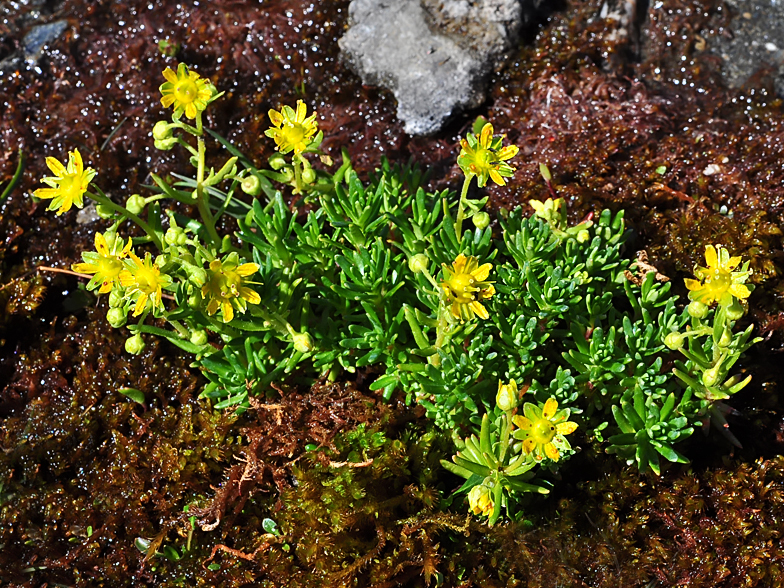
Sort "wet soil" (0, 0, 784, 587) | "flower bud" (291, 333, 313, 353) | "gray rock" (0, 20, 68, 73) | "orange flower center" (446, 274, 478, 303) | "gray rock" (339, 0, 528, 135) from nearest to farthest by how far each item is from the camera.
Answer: "orange flower center" (446, 274, 478, 303) < "flower bud" (291, 333, 313, 353) < "wet soil" (0, 0, 784, 587) < "gray rock" (339, 0, 528, 135) < "gray rock" (0, 20, 68, 73)

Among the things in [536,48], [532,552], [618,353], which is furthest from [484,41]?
[532,552]

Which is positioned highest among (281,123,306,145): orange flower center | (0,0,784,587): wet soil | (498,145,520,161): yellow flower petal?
(498,145,520,161): yellow flower petal

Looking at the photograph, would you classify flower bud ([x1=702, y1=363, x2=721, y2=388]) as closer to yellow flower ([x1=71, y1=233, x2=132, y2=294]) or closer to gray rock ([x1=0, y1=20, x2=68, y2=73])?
yellow flower ([x1=71, y1=233, x2=132, y2=294])

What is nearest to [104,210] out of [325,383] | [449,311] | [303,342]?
[303,342]

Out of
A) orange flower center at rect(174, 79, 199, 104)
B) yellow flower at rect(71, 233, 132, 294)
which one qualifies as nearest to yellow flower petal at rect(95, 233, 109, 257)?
yellow flower at rect(71, 233, 132, 294)

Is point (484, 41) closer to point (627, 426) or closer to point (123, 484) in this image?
point (627, 426)
